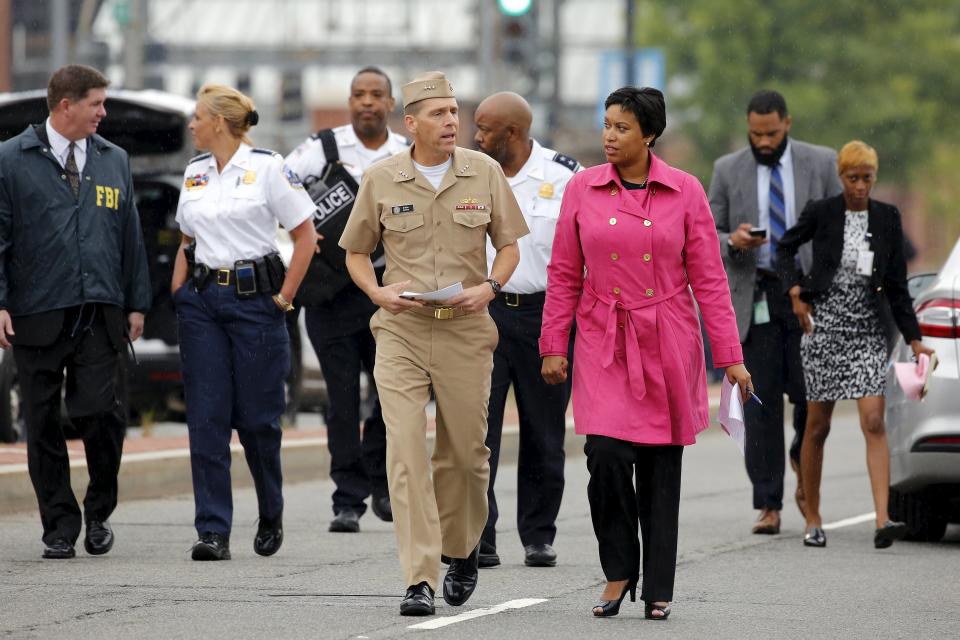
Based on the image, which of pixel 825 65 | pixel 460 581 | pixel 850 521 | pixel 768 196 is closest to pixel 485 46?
pixel 850 521

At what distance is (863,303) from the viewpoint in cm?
991

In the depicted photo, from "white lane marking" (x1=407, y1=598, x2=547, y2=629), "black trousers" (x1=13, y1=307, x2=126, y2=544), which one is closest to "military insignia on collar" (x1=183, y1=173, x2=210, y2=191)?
"black trousers" (x1=13, y1=307, x2=126, y2=544)

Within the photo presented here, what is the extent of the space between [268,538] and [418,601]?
2.04 metres

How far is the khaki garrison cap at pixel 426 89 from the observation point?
7.50 metres

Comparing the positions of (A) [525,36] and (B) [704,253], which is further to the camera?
(A) [525,36]

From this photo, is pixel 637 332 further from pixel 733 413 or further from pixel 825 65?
pixel 825 65

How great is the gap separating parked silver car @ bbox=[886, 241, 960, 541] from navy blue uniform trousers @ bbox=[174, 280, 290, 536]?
308 centimetres

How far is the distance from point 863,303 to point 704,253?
9.07ft

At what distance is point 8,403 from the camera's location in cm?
1355

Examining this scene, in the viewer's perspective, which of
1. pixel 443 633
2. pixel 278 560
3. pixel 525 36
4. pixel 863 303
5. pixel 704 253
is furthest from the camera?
pixel 525 36

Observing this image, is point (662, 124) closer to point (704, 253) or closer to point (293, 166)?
point (704, 253)

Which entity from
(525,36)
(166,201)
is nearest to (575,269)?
(166,201)

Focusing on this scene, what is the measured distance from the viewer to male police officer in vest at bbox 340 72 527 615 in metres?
7.45

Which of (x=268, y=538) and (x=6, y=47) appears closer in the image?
(x=268, y=538)
